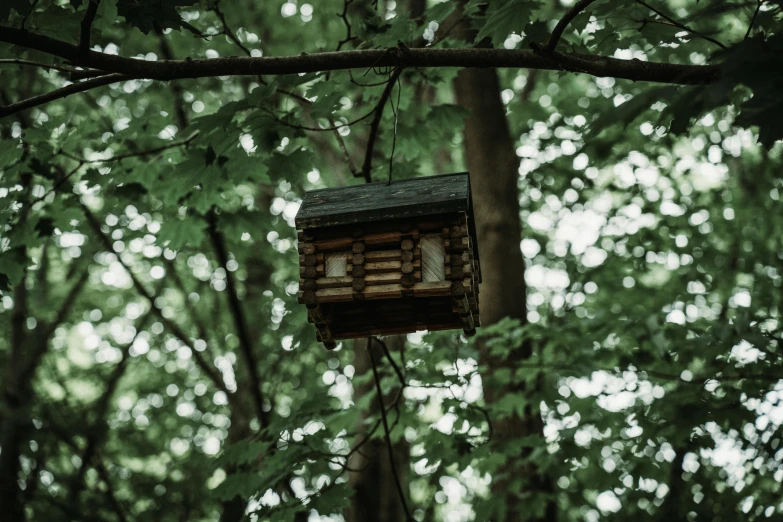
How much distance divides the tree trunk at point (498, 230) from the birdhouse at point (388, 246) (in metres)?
2.45

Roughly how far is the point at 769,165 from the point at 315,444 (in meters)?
6.67

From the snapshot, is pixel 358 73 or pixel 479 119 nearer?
pixel 358 73

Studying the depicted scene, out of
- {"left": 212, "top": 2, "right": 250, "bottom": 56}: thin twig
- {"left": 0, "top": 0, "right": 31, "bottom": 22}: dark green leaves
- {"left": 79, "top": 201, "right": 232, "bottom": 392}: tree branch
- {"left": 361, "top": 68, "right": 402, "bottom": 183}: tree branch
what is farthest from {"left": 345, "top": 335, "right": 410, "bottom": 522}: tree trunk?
{"left": 0, "top": 0, "right": 31, "bottom": 22}: dark green leaves

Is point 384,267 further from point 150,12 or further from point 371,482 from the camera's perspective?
point 371,482

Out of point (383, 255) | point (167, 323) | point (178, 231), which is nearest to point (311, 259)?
point (383, 255)

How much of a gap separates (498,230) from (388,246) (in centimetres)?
314

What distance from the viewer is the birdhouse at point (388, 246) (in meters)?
2.81

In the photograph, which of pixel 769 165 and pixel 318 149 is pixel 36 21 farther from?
pixel 769 165

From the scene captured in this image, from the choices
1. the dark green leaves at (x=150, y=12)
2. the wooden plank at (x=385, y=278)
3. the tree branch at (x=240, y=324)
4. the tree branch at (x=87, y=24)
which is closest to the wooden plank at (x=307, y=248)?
the wooden plank at (x=385, y=278)

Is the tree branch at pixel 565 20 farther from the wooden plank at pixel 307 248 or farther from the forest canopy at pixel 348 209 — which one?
the wooden plank at pixel 307 248

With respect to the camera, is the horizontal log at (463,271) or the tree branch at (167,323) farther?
the tree branch at (167,323)

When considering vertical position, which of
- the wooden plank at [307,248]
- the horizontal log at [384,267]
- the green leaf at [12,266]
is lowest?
the horizontal log at [384,267]

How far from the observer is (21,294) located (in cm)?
848

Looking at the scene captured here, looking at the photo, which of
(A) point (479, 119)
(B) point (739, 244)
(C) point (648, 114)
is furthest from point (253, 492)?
(B) point (739, 244)
